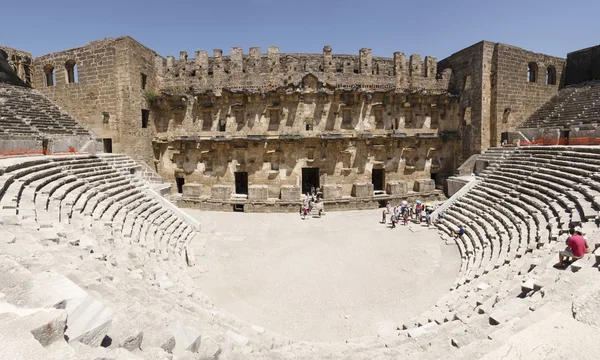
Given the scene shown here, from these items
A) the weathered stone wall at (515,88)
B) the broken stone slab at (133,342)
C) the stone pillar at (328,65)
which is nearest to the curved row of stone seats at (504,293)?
the broken stone slab at (133,342)

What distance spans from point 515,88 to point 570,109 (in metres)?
3.22

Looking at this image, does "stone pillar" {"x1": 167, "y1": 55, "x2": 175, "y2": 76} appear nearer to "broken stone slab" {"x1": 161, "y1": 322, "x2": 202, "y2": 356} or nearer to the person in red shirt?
"broken stone slab" {"x1": 161, "y1": 322, "x2": 202, "y2": 356}

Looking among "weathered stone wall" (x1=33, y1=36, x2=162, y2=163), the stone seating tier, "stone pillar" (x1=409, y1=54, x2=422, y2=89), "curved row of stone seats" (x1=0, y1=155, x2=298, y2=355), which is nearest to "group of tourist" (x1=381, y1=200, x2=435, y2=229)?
the stone seating tier

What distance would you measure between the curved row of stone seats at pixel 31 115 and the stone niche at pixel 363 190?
16.1 meters

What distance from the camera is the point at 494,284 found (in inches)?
249

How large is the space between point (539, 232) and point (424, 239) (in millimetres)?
4282

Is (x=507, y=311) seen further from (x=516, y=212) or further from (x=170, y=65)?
(x=170, y=65)

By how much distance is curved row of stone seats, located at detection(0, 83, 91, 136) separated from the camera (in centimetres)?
1458

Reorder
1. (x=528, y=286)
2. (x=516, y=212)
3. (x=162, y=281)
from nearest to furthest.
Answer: (x=528, y=286) < (x=162, y=281) < (x=516, y=212)

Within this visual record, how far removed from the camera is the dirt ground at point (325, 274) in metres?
6.96

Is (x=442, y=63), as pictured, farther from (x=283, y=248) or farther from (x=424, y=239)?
(x=283, y=248)

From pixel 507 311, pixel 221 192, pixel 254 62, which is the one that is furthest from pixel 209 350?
pixel 254 62

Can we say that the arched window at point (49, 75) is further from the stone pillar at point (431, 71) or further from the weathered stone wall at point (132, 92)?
the stone pillar at point (431, 71)

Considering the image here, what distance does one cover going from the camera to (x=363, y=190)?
1852 centimetres
